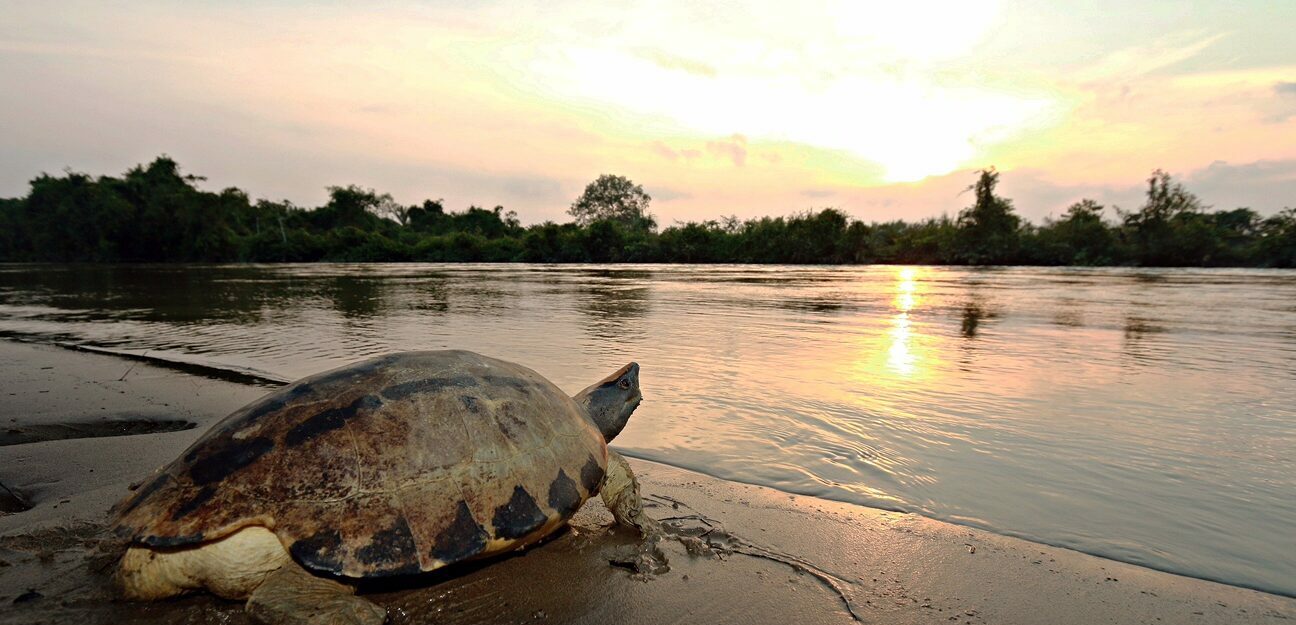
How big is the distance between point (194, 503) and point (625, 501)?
1.96 meters

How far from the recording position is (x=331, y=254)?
77750 mm

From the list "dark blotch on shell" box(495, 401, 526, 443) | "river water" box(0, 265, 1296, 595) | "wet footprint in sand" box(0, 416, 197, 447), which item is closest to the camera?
"dark blotch on shell" box(495, 401, 526, 443)

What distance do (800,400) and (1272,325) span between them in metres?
12.3

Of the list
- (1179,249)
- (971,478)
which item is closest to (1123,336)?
(971,478)

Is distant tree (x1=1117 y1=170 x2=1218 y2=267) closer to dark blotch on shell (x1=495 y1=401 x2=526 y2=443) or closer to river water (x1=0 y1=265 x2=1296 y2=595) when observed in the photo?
river water (x1=0 y1=265 x2=1296 y2=595)

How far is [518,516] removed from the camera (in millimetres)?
2648

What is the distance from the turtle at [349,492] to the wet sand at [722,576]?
19 cm

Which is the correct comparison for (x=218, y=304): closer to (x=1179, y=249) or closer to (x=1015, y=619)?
(x=1015, y=619)

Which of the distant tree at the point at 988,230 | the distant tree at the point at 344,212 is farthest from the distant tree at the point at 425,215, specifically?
the distant tree at the point at 988,230

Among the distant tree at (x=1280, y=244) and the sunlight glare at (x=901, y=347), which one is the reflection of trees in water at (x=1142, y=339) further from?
the distant tree at (x=1280, y=244)

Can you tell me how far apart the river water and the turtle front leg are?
37.1 inches

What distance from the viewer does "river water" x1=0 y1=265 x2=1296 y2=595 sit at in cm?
334

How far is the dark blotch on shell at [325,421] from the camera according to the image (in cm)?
252

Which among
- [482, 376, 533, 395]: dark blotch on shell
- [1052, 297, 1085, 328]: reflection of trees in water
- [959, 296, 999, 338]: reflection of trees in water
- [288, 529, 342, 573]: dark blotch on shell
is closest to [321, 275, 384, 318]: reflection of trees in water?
[482, 376, 533, 395]: dark blotch on shell
